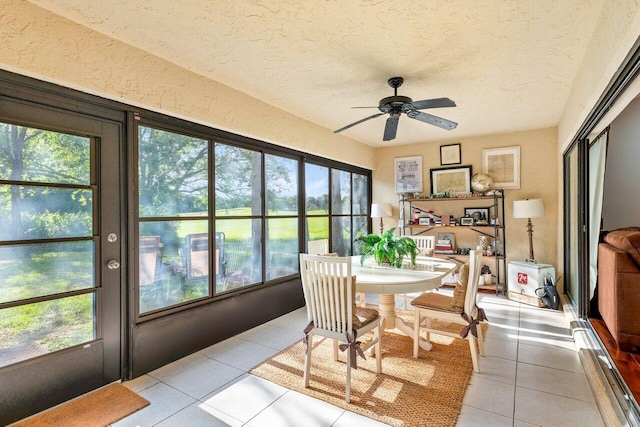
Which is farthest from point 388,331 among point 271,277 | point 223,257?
point 223,257

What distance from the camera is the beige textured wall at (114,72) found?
177cm

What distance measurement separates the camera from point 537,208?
13.9ft

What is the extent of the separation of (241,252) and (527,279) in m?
3.71

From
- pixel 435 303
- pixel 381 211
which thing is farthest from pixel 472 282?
pixel 381 211

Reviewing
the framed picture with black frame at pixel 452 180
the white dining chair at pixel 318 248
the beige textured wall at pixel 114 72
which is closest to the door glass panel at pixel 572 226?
the framed picture with black frame at pixel 452 180

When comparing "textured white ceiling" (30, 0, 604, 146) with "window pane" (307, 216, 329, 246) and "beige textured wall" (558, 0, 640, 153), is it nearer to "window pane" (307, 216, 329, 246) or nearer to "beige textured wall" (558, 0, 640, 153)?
"beige textured wall" (558, 0, 640, 153)

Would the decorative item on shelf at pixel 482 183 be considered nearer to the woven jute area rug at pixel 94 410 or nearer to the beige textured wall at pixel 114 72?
the beige textured wall at pixel 114 72

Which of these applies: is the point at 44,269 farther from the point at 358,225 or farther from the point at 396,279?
the point at 358,225

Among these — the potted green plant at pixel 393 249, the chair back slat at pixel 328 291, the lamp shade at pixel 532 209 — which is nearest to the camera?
the chair back slat at pixel 328 291

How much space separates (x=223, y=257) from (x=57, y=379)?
149 cm

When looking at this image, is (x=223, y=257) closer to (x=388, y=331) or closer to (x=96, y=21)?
(x=388, y=331)

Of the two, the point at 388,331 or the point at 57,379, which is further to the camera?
the point at 388,331

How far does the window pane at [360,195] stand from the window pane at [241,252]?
2.44 m

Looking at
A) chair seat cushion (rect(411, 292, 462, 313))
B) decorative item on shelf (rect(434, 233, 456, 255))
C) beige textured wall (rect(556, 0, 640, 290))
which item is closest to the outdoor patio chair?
chair seat cushion (rect(411, 292, 462, 313))
